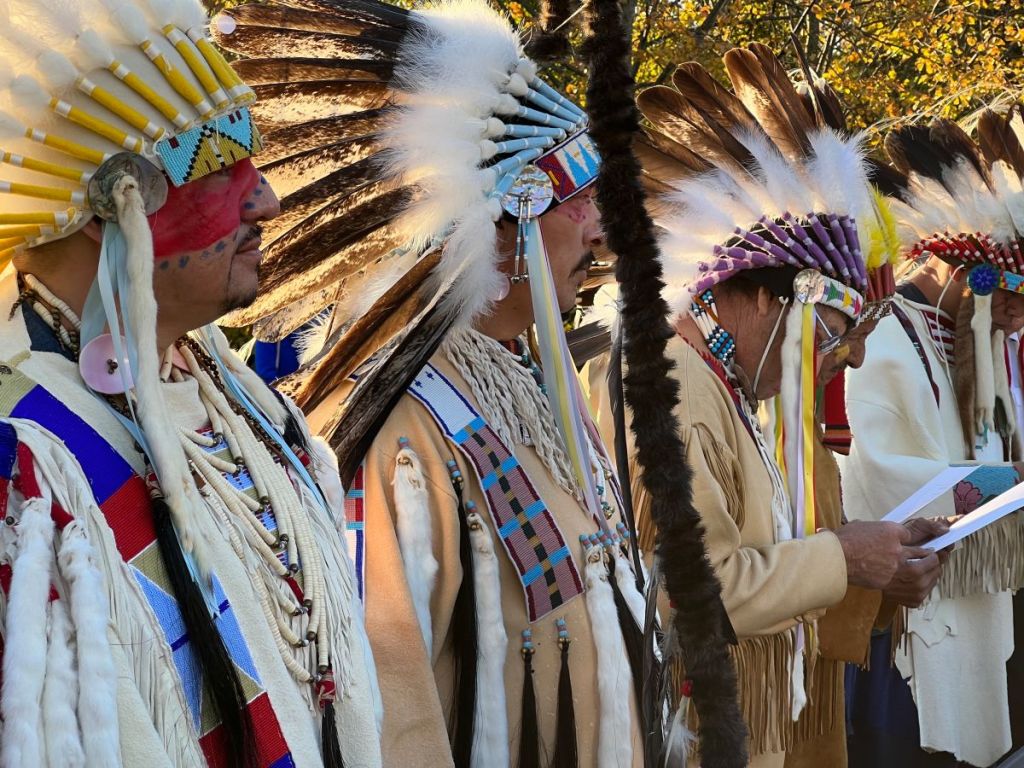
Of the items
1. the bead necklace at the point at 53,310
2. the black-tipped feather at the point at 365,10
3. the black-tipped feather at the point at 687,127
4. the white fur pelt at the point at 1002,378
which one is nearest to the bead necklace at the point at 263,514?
the bead necklace at the point at 53,310

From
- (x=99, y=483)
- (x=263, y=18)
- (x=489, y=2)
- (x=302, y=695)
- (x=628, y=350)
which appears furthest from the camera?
(x=489, y=2)

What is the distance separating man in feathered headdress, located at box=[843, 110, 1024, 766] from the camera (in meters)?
4.29

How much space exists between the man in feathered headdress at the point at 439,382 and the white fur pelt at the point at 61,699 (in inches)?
32.7

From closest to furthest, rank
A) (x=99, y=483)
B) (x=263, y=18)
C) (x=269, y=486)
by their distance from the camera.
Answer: (x=99, y=483), (x=269, y=486), (x=263, y=18)

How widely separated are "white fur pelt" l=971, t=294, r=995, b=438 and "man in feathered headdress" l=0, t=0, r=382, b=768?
3.40 m

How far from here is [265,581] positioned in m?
1.59

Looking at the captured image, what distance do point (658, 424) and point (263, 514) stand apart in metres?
0.90

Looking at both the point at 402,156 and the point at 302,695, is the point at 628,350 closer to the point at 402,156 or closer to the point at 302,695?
the point at 402,156

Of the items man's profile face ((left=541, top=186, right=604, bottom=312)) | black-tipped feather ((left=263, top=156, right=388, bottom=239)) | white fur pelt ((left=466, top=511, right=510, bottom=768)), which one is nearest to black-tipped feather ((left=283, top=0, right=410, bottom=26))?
black-tipped feather ((left=263, top=156, right=388, bottom=239))

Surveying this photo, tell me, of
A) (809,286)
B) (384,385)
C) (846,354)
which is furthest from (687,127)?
(384,385)

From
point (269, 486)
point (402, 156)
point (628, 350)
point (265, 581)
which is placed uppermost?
point (402, 156)

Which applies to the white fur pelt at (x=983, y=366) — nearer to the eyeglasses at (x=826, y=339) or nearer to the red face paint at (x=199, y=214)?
the eyeglasses at (x=826, y=339)

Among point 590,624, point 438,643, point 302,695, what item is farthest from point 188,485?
point 590,624

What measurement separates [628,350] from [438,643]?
26.1 inches
